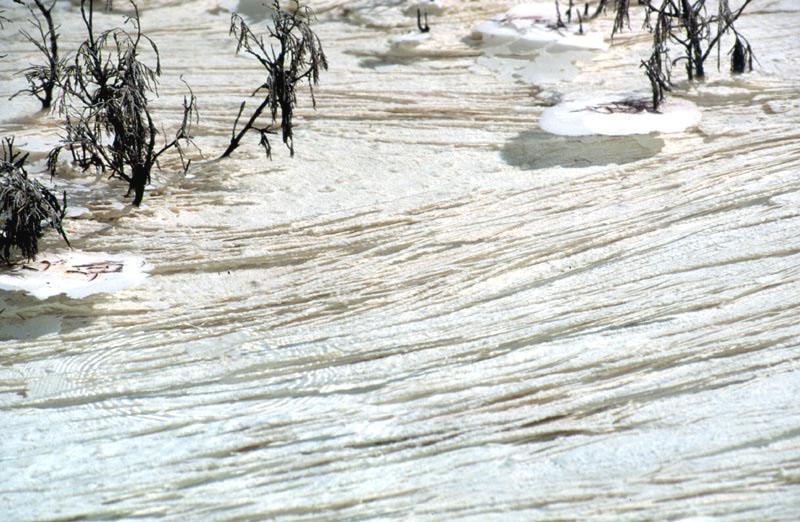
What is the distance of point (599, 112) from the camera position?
3992 millimetres

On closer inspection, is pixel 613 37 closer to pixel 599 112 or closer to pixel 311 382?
pixel 599 112

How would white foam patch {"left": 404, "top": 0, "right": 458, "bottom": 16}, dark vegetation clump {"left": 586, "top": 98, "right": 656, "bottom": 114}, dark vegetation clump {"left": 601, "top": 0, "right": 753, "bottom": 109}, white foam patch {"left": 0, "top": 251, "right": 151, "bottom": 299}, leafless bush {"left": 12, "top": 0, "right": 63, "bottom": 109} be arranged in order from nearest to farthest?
white foam patch {"left": 0, "top": 251, "right": 151, "bottom": 299}
leafless bush {"left": 12, "top": 0, "right": 63, "bottom": 109}
dark vegetation clump {"left": 586, "top": 98, "right": 656, "bottom": 114}
dark vegetation clump {"left": 601, "top": 0, "right": 753, "bottom": 109}
white foam patch {"left": 404, "top": 0, "right": 458, "bottom": 16}

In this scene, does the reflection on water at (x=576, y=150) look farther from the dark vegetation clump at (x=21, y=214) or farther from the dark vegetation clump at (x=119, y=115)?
the dark vegetation clump at (x=21, y=214)

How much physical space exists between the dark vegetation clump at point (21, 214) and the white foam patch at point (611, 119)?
1.98m

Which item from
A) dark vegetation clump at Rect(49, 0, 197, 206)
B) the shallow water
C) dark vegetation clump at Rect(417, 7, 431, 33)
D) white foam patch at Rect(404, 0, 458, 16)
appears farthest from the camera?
white foam patch at Rect(404, 0, 458, 16)

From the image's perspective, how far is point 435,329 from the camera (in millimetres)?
2861

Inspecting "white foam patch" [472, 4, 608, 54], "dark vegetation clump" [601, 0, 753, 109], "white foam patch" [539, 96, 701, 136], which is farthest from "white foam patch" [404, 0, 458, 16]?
"white foam patch" [539, 96, 701, 136]

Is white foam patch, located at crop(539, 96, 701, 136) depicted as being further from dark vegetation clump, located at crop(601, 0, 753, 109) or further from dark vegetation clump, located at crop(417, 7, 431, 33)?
dark vegetation clump, located at crop(417, 7, 431, 33)

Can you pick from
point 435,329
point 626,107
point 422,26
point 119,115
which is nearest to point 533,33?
point 422,26

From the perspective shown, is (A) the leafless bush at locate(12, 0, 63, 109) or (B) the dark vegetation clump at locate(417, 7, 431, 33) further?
(B) the dark vegetation clump at locate(417, 7, 431, 33)

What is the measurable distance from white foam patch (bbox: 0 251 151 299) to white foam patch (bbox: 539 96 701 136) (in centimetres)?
179

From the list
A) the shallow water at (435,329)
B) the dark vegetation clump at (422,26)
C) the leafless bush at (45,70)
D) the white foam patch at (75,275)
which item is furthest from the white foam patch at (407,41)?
the white foam patch at (75,275)

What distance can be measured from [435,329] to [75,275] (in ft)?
3.78

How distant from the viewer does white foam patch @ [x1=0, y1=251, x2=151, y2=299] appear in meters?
2.99
